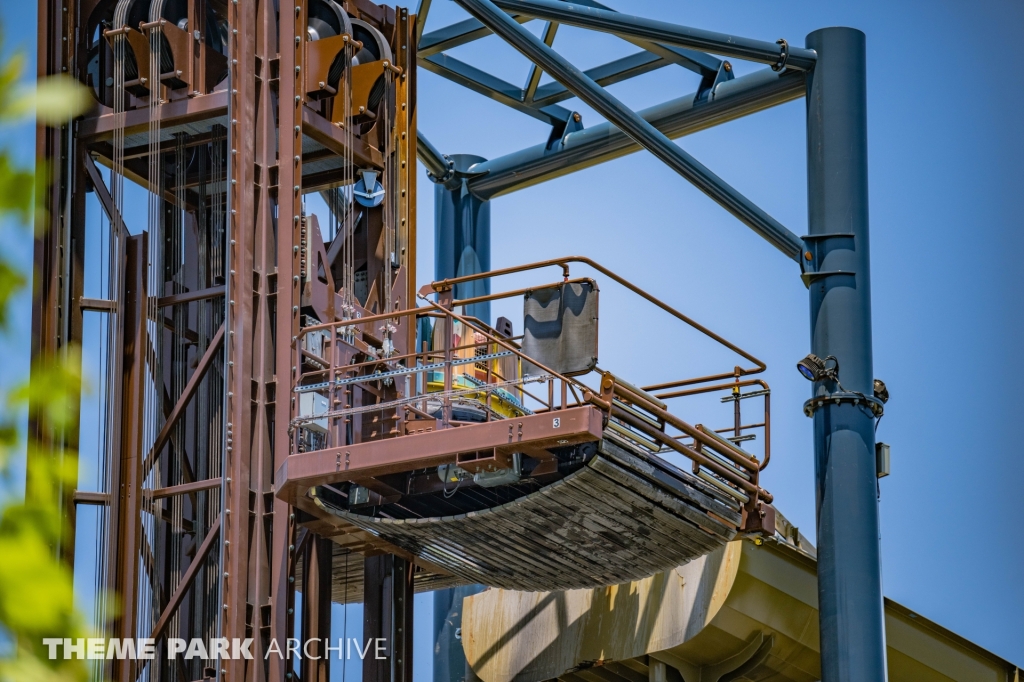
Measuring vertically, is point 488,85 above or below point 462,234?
above

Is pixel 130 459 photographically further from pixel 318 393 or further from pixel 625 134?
pixel 625 134

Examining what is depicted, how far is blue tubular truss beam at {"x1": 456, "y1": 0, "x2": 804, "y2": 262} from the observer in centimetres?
2225

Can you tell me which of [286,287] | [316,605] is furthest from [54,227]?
[316,605]

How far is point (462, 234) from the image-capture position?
2862cm

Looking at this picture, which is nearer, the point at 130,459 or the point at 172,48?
the point at 130,459

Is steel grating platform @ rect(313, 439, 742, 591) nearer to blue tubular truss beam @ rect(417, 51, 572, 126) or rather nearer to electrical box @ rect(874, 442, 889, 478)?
electrical box @ rect(874, 442, 889, 478)

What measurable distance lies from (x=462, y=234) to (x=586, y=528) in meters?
11.1

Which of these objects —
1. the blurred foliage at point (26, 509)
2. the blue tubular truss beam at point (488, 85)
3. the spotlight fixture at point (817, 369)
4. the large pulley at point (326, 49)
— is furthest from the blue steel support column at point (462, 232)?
the blurred foliage at point (26, 509)

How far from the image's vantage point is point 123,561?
58.7ft

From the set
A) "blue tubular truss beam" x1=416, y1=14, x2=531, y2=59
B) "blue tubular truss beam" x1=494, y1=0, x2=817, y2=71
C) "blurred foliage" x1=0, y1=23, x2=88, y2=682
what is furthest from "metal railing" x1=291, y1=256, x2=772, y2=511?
"blurred foliage" x1=0, y1=23, x2=88, y2=682

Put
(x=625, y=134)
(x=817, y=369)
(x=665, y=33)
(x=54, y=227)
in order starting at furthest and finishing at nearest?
(x=625, y=134)
(x=665, y=33)
(x=817, y=369)
(x=54, y=227)

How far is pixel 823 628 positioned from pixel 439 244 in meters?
11.0

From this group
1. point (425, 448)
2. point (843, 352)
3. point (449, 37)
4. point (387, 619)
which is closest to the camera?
point (425, 448)

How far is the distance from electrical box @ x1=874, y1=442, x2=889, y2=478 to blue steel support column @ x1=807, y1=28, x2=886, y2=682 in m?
0.27
